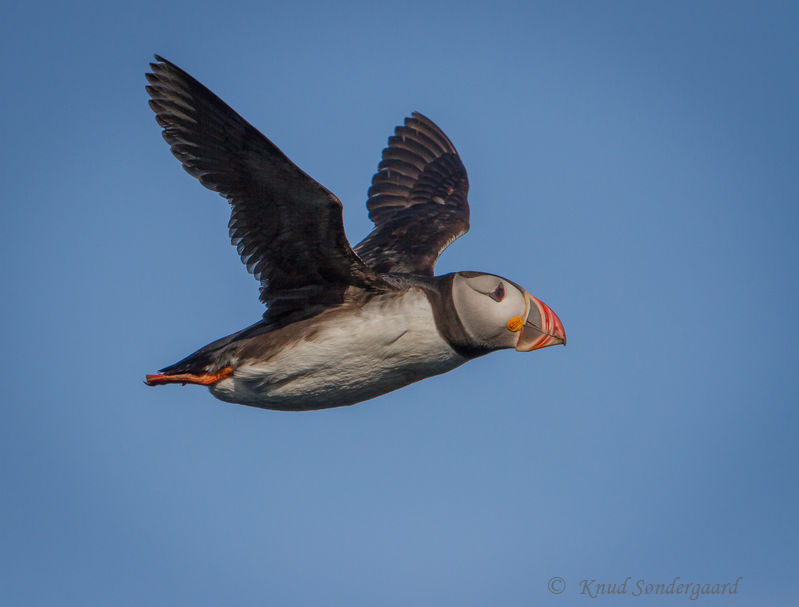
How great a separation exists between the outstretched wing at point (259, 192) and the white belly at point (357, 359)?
0.90 feet

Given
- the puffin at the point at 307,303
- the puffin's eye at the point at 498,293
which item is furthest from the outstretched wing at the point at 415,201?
the puffin's eye at the point at 498,293

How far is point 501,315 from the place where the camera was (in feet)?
24.3

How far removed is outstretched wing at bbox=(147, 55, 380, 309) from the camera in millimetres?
6922

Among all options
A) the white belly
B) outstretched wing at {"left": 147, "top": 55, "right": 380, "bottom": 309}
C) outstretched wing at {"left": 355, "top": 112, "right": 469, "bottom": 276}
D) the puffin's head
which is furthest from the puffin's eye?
outstretched wing at {"left": 355, "top": 112, "right": 469, "bottom": 276}

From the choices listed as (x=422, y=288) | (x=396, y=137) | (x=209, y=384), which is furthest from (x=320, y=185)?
(x=396, y=137)

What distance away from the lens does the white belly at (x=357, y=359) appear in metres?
7.38

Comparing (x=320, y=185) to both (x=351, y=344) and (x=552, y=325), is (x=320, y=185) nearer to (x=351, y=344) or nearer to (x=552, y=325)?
(x=351, y=344)

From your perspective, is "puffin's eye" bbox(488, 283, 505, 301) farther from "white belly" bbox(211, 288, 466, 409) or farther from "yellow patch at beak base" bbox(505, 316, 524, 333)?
"white belly" bbox(211, 288, 466, 409)

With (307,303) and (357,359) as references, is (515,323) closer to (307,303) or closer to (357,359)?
(357,359)

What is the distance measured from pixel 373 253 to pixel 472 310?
229 centimetres

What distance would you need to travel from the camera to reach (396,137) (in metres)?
11.4

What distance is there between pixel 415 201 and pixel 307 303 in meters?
3.23

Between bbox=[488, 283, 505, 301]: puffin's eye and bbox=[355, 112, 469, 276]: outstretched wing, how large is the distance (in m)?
1.62

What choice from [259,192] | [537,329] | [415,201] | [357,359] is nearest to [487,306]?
[537,329]
